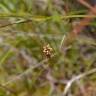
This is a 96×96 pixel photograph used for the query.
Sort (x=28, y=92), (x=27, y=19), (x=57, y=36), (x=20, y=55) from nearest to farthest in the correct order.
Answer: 1. (x=27, y=19)
2. (x=57, y=36)
3. (x=28, y=92)
4. (x=20, y=55)

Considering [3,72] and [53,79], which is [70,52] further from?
[3,72]

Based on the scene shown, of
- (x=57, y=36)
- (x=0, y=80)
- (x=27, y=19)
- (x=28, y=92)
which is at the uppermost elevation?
(x=27, y=19)

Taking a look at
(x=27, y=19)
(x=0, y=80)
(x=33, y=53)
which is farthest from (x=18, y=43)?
(x=27, y=19)

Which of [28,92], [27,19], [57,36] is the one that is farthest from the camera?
[28,92]

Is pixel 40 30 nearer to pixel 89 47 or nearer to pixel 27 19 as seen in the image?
pixel 89 47

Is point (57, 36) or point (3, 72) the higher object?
point (57, 36)

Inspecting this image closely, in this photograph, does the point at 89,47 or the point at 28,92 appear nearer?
the point at 28,92

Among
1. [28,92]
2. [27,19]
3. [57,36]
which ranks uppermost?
[27,19]

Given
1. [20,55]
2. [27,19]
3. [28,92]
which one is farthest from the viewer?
[20,55]

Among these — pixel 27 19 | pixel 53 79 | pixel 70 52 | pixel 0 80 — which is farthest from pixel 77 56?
pixel 27 19

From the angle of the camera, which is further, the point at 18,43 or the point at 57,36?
the point at 18,43
